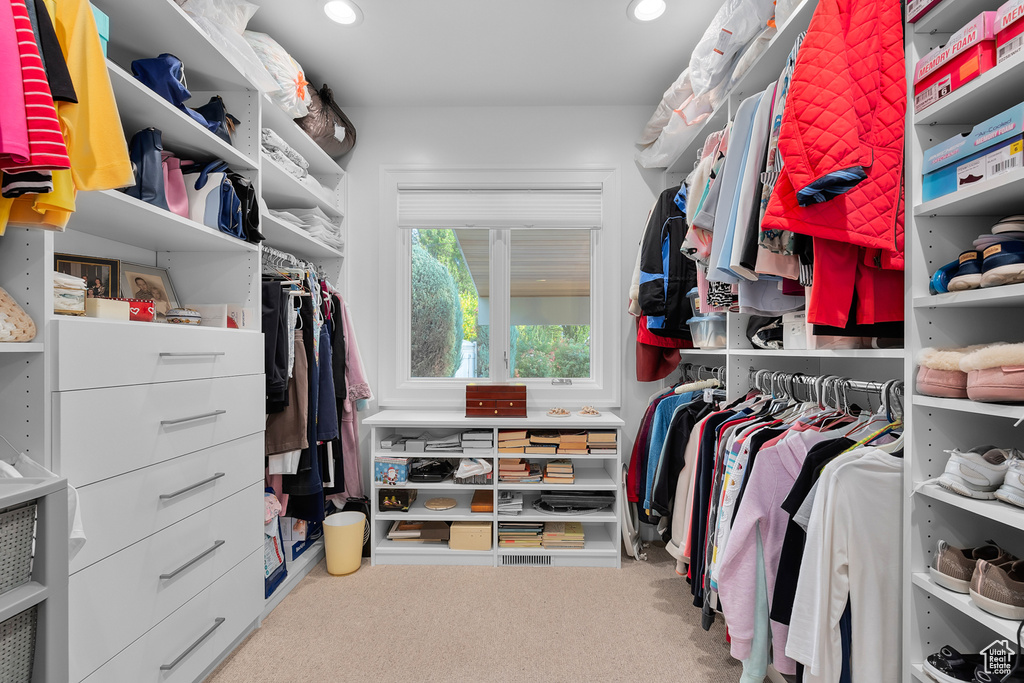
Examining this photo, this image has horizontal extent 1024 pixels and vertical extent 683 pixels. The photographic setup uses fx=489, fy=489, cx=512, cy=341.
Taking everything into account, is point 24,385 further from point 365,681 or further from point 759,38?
point 759,38

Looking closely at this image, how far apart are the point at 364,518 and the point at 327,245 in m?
1.52

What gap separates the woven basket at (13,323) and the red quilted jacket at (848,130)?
178cm

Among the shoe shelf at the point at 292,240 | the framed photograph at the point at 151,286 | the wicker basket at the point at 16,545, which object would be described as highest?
the shoe shelf at the point at 292,240

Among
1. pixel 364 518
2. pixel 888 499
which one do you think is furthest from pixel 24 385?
pixel 888 499

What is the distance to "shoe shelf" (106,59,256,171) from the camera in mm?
1415

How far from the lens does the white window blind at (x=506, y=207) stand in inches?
121

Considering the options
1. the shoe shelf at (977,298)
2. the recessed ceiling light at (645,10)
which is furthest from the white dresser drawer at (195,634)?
the recessed ceiling light at (645,10)

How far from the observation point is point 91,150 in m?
1.11

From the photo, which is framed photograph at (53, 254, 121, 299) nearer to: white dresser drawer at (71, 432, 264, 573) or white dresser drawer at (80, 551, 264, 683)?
white dresser drawer at (71, 432, 264, 573)

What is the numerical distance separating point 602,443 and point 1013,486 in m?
1.75

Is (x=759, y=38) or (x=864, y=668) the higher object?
(x=759, y=38)

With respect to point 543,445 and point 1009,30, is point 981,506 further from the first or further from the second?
point 543,445

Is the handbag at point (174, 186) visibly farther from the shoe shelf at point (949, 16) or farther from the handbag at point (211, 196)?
the shoe shelf at point (949, 16)

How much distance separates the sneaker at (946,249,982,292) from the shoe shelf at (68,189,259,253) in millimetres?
1987
